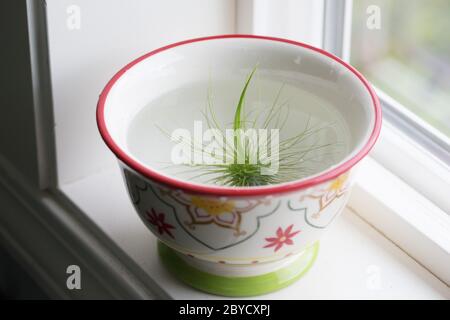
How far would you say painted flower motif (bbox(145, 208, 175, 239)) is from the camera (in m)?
0.61

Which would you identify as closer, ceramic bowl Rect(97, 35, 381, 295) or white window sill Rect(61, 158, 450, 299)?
ceramic bowl Rect(97, 35, 381, 295)

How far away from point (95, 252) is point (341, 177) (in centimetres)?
27

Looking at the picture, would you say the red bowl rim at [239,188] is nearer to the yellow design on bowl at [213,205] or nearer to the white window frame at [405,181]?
the yellow design on bowl at [213,205]

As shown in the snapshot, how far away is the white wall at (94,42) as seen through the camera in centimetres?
72

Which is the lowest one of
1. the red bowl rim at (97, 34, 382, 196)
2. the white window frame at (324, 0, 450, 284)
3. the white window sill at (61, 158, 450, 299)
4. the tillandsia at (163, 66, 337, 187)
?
the white window sill at (61, 158, 450, 299)

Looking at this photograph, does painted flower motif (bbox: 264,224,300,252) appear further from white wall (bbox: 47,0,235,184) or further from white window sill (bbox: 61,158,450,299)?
white wall (bbox: 47,0,235,184)

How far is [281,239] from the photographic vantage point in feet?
1.98

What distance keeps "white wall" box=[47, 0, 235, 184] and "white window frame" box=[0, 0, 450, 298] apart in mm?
12

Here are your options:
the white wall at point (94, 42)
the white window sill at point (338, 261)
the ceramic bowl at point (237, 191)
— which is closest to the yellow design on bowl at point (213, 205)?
the ceramic bowl at point (237, 191)

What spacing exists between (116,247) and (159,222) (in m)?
0.14

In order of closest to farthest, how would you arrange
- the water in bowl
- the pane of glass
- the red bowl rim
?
the red bowl rim
the water in bowl
the pane of glass

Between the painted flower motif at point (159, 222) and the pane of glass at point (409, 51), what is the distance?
30 centimetres

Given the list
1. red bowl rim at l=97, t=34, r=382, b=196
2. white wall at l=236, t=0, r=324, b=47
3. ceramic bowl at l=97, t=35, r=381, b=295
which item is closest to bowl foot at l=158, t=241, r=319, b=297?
ceramic bowl at l=97, t=35, r=381, b=295

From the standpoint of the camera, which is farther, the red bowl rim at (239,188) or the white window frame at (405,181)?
the white window frame at (405,181)
